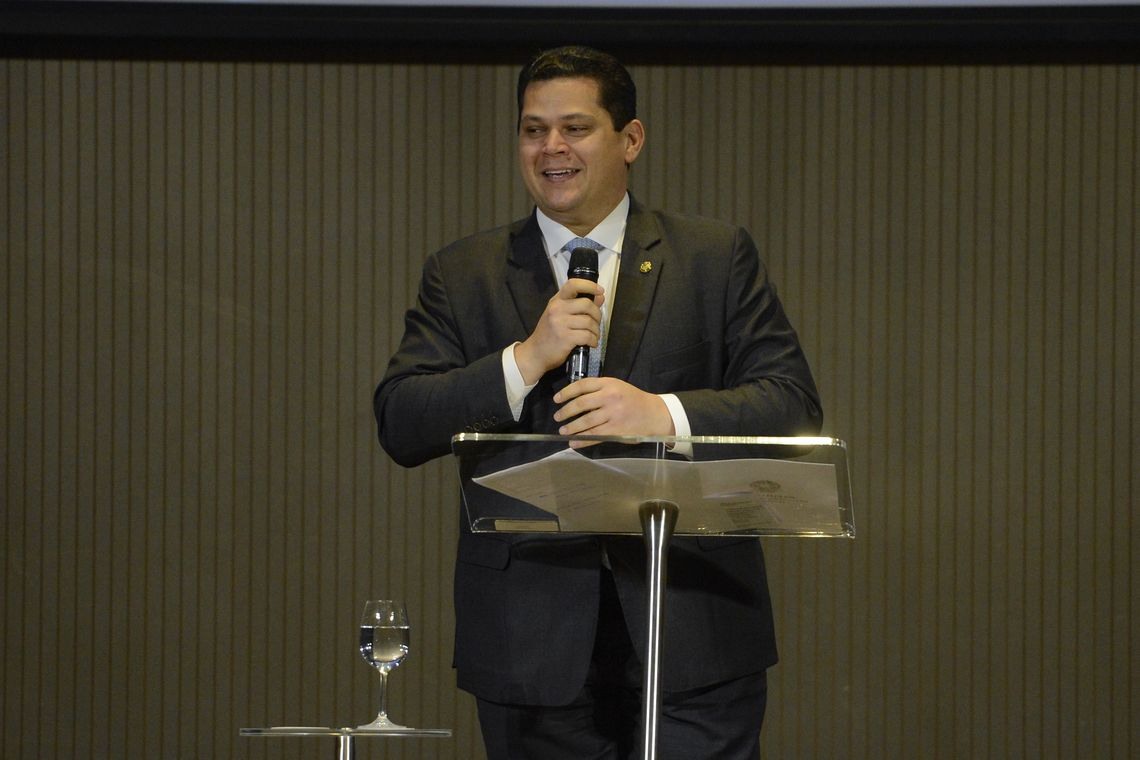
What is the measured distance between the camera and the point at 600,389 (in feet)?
5.20

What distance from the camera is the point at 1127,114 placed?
3.87 meters

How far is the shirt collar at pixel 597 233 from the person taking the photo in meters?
2.00

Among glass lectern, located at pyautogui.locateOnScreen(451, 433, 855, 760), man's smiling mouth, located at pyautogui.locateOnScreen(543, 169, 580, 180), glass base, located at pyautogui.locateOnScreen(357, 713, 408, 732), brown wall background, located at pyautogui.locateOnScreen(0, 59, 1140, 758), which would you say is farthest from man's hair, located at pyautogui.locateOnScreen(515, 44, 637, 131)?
brown wall background, located at pyautogui.locateOnScreen(0, 59, 1140, 758)

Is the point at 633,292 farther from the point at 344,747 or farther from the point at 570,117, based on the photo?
the point at 344,747

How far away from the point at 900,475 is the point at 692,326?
210 centimetres

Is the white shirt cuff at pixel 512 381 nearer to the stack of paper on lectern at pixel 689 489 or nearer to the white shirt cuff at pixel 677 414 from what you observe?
the white shirt cuff at pixel 677 414

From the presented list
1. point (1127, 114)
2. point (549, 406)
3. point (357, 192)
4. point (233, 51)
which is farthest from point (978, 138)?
point (549, 406)

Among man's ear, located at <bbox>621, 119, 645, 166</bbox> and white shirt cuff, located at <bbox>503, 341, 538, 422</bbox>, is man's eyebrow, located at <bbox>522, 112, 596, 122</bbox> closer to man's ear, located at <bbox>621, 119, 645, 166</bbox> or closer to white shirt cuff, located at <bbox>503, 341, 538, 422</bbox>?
man's ear, located at <bbox>621, 119, 645, 166</bbox>

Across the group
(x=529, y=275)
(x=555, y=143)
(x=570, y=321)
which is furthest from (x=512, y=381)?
(x=555, y=143)

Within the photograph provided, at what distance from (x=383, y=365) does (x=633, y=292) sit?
2083mm

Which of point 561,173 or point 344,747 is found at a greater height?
point 561,173

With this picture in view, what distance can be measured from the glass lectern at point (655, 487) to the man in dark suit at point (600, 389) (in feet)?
0.57

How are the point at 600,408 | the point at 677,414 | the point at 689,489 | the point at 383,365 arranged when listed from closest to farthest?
the point at 689,489 < the point at 600,408 < the point at 677,414 < the point at 383,365

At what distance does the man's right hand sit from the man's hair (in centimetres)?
45
